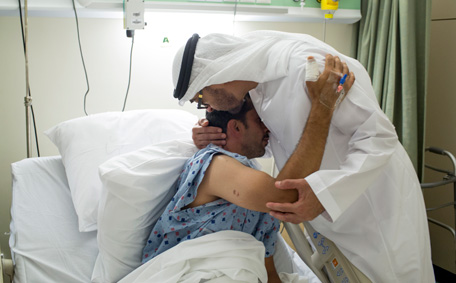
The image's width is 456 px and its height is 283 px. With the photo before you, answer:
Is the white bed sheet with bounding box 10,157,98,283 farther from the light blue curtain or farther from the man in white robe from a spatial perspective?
the light blue curtain

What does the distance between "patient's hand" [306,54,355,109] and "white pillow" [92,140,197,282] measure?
1.83ft

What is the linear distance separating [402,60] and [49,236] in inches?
78.4

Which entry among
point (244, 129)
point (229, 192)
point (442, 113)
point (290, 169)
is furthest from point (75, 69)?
point (442, 113)

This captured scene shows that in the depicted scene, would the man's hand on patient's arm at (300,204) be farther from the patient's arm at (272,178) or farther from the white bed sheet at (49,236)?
the white bed sheet at (49,236)

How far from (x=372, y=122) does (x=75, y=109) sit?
64.2 inches

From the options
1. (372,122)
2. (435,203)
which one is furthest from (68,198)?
(435,203)

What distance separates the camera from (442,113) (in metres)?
2.78

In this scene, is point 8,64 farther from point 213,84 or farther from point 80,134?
point 213,84

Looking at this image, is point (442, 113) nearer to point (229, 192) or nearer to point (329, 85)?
point (329, 85)

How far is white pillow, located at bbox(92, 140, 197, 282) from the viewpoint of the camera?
1509 mm

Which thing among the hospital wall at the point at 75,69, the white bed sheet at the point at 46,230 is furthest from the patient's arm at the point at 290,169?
the hospital wall at the point at 75,69

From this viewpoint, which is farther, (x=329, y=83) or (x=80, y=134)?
(x=80, y=134)

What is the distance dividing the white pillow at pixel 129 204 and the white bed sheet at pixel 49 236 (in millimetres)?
132

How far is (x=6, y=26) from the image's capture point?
2.17 meters
